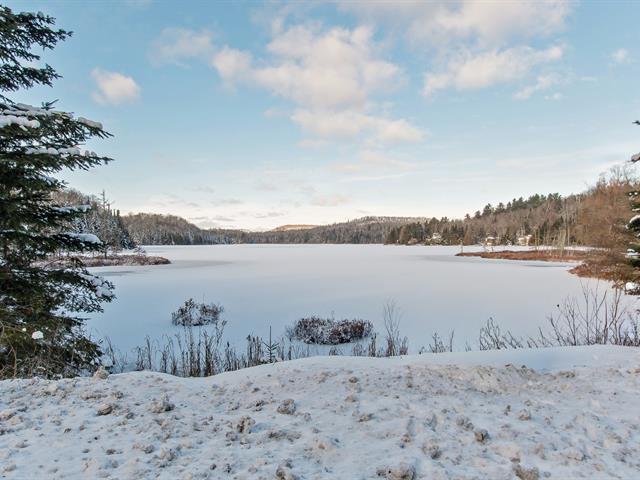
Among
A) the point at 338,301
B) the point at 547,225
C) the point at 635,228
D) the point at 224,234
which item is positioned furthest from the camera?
the point at 224,234

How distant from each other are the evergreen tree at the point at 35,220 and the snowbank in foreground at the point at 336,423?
3.38m

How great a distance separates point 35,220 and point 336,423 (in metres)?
6.29

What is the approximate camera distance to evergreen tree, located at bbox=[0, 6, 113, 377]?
5.47 meters

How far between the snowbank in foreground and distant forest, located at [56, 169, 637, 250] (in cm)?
570

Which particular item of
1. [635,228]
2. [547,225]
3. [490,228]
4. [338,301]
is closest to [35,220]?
[338,301]

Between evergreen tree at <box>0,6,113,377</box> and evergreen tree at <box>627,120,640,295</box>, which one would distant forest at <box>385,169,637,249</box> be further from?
evergreen tree at <box>0,6,113,377</box>

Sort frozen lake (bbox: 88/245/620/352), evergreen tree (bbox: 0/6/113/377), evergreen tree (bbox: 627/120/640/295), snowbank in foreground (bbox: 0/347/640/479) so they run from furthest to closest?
frozen lake (bbox: 88/245/620/352) < evergreen tree (bbox: 627/120/640/295) < evergreen tree (bbox: 0/6/113/377) < snowbank in foreground (bbox: 0/347/640/479)

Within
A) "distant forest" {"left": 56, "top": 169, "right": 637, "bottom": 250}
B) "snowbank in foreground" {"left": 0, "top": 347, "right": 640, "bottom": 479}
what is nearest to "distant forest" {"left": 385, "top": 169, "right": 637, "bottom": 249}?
"distant forest" {"left": 56, "top": 169, "right": 637, "bottom": 250}

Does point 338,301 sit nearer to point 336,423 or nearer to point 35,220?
point 35,220

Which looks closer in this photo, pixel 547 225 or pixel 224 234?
pixel 547 225

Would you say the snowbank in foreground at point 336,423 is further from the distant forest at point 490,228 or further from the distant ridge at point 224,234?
the distant ridge at point 224,234

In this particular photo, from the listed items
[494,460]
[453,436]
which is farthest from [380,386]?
[494,460]

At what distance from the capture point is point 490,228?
3927 inches

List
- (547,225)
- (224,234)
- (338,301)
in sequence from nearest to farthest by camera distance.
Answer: (338,301) < (547,225) < (224,234)
